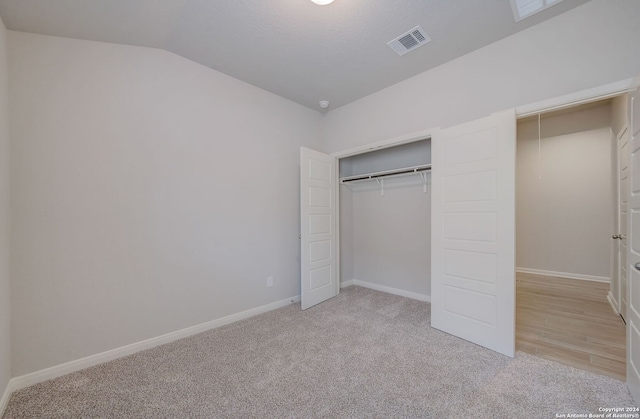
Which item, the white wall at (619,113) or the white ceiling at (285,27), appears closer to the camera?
→ the white ceiling at (285,27)

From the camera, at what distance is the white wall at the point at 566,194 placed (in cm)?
409

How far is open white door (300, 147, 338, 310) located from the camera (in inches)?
129

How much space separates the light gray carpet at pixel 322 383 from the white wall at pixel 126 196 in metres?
0.39

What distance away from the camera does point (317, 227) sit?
3.45 meters

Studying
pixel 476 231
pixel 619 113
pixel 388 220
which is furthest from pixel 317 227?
pixel 619 113

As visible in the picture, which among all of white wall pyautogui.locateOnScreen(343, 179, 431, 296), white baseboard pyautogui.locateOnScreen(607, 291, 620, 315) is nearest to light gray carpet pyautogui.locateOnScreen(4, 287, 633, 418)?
white wall pyautogui.locateOnScreen(343, 179, 431, 296)

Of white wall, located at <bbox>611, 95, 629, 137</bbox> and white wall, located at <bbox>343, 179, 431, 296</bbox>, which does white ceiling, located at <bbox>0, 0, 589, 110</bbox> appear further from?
white wall, located at <bbox>611, 95, 629, 137</bbox>

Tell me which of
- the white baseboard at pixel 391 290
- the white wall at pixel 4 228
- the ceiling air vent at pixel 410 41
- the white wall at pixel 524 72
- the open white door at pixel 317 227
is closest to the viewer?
the white wall at pixel 4 228

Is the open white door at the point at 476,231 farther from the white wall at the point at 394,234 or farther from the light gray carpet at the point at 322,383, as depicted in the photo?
the white wall at the point at 394,234

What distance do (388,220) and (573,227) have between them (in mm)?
3378

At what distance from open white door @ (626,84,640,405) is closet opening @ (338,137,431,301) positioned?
68.3 inches

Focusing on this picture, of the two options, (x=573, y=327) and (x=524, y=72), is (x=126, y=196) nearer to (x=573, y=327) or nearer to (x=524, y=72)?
(x=524, y=72)

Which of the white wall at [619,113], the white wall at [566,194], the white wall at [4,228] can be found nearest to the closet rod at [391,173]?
the white wall at [619,113]

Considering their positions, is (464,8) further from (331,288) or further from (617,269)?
(617,269)
